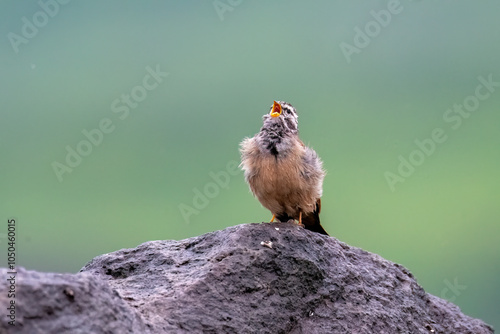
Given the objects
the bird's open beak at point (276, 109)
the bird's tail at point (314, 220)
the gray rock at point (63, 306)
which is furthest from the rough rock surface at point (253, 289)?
the bird's open beak at point (276, 109)

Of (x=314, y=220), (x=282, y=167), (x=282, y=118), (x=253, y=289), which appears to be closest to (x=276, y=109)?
(x=282, y=118)

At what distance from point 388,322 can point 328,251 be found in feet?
2.33

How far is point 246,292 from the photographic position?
181 inches

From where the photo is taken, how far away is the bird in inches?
222

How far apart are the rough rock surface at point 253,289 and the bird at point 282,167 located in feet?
1.58

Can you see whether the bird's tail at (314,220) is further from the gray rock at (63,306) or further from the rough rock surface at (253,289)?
the gray rock at (63,306)

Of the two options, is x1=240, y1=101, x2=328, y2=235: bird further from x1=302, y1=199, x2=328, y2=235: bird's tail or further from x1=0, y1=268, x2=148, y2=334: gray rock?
x1=0, y1=268, x2=148, y2=334: gray rock

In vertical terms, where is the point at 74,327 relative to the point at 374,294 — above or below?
below

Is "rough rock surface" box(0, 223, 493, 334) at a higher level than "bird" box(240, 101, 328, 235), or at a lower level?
lower

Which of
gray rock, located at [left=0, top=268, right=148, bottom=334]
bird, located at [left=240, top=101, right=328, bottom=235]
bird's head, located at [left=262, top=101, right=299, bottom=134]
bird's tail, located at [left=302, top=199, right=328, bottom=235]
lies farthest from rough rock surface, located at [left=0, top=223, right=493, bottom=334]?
bird's head, located at [left=262, top=101, right=299, bottom=134]

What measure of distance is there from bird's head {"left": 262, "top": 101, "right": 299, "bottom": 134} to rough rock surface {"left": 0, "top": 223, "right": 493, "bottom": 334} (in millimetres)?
987

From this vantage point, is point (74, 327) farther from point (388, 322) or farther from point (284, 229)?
point (388, 322)

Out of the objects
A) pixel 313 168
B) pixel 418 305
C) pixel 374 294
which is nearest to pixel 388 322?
pixel 374 294

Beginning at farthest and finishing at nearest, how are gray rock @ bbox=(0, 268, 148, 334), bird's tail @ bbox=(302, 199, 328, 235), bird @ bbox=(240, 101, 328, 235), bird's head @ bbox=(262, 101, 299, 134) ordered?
bird's tail @ bbox=(302, 199, 328, 235)
bird's head @ bbox=(262, 101, 299, 134)
bird @ bbox=(240, 101, 328, 235)
gray rock @ bbox=(0, 268, 148, 334)
